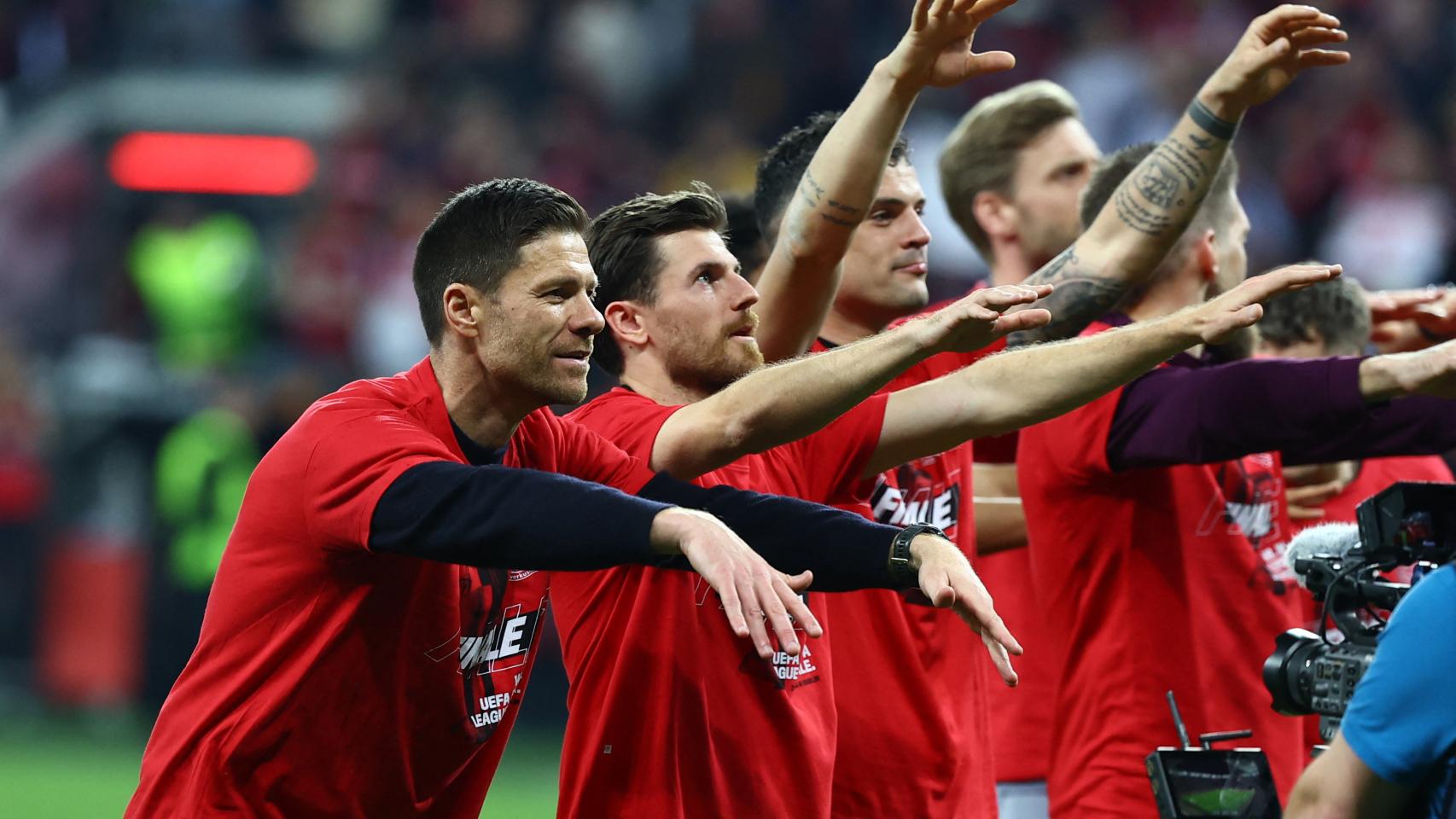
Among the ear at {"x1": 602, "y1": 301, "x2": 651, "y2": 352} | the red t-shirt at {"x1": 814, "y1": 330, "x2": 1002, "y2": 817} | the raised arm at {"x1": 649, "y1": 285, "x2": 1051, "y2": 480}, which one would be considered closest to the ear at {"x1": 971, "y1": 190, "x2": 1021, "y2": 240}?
the red t-shirt at {"x1": 814, "y1": 330, "x2": 1002, "y2": 817}

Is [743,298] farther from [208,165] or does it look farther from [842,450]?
[208,165]

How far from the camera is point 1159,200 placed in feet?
15.3

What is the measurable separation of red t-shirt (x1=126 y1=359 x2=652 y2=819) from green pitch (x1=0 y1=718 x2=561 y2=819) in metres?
5.95

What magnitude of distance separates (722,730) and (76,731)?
9.35 meters

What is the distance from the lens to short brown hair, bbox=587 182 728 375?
14.3 feet

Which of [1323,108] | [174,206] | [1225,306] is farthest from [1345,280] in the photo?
[174,206]

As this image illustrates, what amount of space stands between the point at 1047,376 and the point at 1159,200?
0.93m

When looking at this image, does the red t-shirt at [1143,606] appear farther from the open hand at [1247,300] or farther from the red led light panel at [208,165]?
the red led light panel at [208,165]

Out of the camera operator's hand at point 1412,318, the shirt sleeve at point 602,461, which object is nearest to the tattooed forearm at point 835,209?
the shirt sleeve at point 602,461

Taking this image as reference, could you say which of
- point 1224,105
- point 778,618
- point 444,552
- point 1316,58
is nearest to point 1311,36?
point 1316,58

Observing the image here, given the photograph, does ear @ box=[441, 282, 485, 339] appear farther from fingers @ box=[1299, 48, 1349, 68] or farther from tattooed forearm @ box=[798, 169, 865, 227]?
fingers @ box=[1299, 48, 1349, 68]

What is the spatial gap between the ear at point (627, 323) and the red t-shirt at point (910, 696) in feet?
2.22

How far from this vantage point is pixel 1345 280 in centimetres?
538

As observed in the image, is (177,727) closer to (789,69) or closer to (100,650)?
(100,650)
